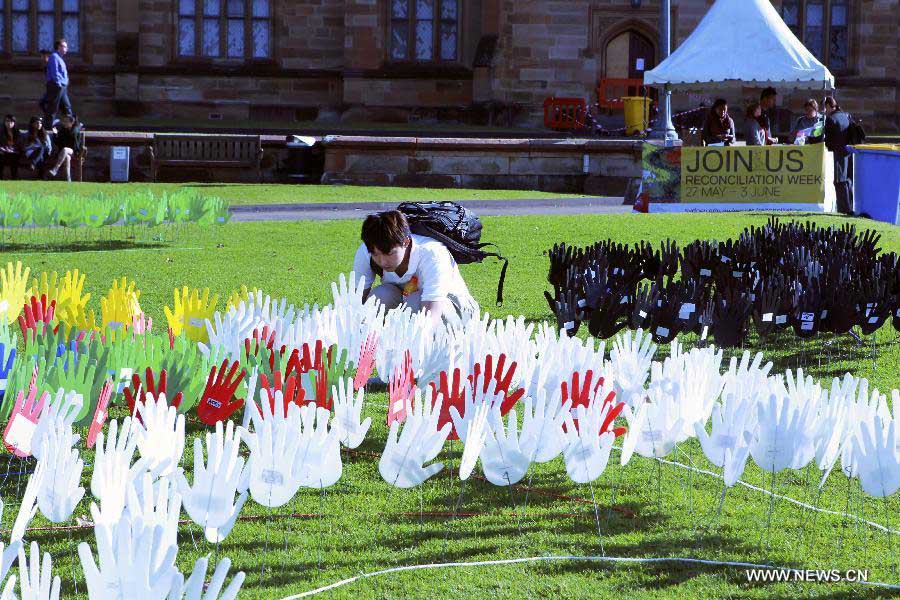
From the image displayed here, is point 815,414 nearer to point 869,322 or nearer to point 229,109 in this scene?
point 869,322

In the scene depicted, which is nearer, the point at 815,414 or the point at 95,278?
the point at 815,414

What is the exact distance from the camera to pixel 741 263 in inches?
372

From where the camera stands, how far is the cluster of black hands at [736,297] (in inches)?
294

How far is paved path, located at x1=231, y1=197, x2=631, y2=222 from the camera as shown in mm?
16984

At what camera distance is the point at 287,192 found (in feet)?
65.6

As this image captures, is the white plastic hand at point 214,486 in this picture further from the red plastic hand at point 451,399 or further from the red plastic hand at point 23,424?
the red plastic hand at point 451,399

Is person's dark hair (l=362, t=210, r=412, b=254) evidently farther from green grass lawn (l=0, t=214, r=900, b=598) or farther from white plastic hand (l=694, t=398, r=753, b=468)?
white plastic hand (l=694, t=398, r=753, b=468)

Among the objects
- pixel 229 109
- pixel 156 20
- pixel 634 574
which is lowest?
pixel 634 574

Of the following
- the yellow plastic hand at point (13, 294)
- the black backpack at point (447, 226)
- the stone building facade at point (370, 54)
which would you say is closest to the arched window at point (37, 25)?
the stone building facade at point (370, 54)

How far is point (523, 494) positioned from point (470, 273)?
22.0 feet

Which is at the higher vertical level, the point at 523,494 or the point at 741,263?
the point at 741,263

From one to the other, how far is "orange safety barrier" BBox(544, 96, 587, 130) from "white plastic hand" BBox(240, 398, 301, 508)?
25408 millimetres

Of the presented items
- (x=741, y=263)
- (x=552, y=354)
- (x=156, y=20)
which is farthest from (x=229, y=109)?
(x=552, y=354)

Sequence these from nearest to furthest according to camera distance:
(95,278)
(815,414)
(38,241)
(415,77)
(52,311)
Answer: (815,414) < (52,311) < (95,278) < (38,241) < (415,77)
